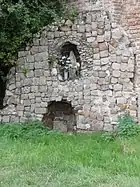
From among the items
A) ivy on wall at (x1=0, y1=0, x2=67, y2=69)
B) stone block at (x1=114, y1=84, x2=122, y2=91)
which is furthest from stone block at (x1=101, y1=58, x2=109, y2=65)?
ivy on wall at (x1=0, y1=0, x2=67, y2=69)

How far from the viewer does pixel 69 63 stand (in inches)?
404

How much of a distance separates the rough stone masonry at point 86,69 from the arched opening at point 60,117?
0.16 meters

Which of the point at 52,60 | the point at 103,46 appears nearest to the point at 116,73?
the point at 103,46

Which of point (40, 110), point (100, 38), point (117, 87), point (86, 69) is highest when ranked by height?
point (100, 38)

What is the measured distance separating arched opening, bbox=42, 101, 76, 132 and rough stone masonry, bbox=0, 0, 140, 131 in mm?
161

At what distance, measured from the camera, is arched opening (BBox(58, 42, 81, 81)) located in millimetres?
10203

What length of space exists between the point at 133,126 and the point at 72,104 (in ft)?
5.03

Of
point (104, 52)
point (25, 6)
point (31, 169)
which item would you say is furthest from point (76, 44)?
point (31, 169)

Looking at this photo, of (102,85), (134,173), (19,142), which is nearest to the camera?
(134,173)

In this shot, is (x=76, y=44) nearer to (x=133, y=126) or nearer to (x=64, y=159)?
(x=133, y=126)

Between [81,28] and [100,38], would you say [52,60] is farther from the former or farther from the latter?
[100,38]

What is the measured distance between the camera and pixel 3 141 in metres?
8.81

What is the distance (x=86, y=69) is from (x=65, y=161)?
3263mm

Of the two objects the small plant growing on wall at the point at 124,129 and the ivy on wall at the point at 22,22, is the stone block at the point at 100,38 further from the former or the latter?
the small plant growing on wall at the point at 124,129
